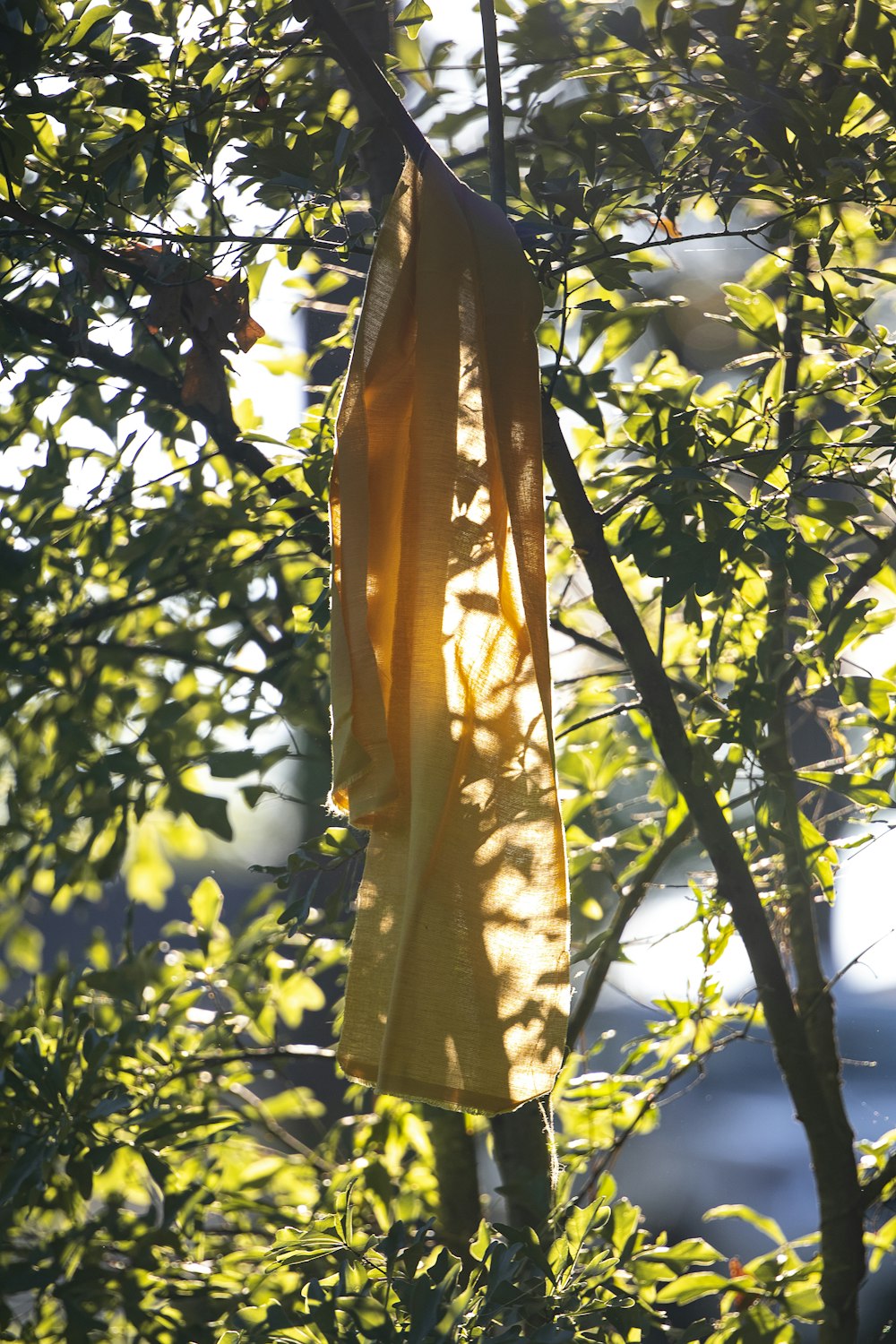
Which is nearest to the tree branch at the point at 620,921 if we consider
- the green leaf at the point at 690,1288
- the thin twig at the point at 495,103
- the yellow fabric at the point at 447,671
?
the green leaf at the point at 690,1288

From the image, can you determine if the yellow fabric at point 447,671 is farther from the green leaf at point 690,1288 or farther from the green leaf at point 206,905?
the green leaf at point 206,905

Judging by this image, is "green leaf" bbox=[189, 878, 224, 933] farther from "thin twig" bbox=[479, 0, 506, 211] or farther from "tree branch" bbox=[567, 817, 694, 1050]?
"thin twig" bbox=[479, 0, 506, 211]

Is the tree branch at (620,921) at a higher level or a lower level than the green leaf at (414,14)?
lower

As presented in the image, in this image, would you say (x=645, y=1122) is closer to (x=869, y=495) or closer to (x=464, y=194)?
(x=869, y=495)

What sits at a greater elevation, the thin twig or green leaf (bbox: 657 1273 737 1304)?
the thin twig

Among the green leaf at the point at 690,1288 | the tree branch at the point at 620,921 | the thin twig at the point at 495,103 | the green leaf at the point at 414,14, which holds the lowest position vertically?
the green leaf at the point at 690,1288

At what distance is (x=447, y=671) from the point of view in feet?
2.38

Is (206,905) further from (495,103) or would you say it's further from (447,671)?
(495,103)

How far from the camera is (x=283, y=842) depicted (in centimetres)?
162

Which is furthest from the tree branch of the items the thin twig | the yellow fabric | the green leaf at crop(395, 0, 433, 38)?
the green leaf at crop(395, 0, 433, 38)

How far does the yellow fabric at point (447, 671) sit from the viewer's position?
0.68 metres

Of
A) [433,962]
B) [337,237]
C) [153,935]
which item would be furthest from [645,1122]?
[153,935]

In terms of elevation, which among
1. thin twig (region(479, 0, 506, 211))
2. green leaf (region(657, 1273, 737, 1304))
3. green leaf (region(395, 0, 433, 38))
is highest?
green leaf (region(395, 0, 433, 38))

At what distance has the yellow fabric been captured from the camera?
684mm
